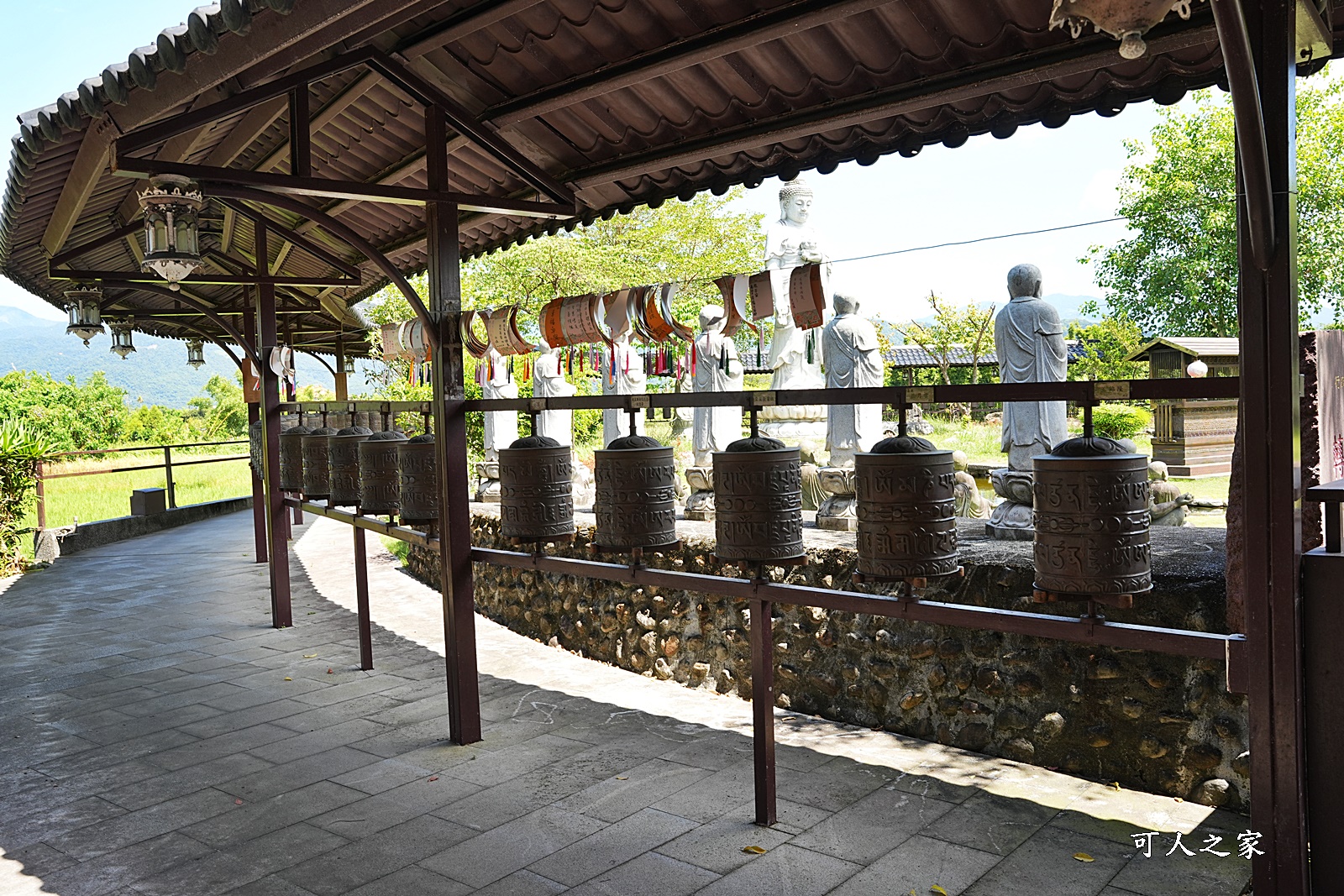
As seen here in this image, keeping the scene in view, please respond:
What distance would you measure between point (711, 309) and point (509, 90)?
15.1ft

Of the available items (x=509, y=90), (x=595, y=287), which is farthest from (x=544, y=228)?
(x=595, y=287)

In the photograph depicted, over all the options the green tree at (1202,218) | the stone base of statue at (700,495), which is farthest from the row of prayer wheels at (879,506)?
the green tree at (1202,218)

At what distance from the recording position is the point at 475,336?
17.4 feet

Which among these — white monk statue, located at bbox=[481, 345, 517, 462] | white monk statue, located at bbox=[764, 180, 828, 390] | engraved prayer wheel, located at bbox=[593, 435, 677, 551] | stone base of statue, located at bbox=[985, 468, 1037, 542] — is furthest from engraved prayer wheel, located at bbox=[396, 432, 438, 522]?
white monk statue, located at bbox=[764, 180, 828, 390]

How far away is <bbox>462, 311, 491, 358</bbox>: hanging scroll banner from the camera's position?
526 centimetres

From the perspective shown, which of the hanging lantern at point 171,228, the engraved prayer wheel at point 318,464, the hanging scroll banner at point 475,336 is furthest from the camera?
the engraved prayer wheel at point 318,464

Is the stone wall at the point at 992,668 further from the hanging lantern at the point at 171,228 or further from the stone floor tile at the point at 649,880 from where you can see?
the hanging lantern at the point at 171,228

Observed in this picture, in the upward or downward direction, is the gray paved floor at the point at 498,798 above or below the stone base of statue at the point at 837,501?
below

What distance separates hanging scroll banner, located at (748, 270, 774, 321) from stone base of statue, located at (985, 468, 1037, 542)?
7.23 feet

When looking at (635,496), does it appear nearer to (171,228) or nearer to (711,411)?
Result: (171,228)

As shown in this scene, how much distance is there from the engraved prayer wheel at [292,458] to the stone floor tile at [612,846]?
404cm

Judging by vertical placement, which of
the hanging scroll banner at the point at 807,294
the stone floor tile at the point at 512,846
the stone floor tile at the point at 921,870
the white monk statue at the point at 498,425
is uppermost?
the hanging scroll banner at the point at 807,294

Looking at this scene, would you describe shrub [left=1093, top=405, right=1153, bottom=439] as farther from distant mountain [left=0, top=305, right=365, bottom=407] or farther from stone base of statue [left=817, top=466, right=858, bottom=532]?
distant mountain [left=0, top=305, right=365, bottom=407]

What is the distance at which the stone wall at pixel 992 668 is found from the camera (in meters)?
4.04
